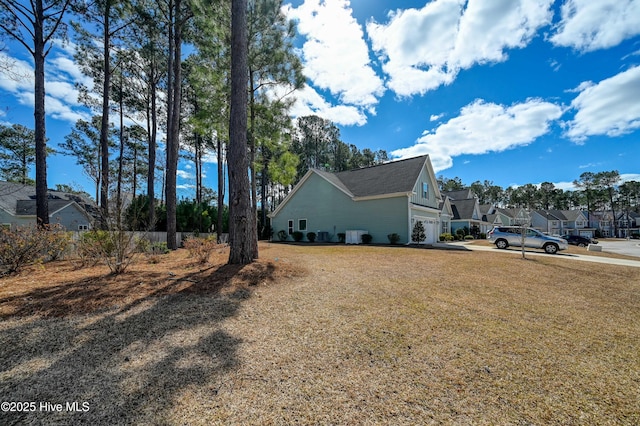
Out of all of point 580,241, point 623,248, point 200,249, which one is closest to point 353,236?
point 200,249

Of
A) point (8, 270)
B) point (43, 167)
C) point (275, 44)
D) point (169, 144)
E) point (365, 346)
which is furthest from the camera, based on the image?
point (169, 144)

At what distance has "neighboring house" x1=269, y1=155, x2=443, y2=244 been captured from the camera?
17.7 m

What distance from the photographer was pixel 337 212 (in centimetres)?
2025

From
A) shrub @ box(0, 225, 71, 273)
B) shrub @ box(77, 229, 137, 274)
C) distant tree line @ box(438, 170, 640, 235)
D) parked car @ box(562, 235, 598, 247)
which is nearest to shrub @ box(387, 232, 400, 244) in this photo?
shrub @ box(77, 229, 137, 274)

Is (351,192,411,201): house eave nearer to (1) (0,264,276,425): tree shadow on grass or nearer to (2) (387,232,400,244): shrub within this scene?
(2) (387,232,400,244): shrub

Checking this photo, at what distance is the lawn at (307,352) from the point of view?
89.1 inches

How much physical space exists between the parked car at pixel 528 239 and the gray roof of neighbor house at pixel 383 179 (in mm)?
6717

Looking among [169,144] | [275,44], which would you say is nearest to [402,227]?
[275,44]

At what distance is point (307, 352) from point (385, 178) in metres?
18.1

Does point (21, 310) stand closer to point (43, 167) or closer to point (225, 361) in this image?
point (225, 361)

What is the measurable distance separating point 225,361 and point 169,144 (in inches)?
496

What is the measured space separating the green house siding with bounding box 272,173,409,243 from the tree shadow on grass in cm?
1436

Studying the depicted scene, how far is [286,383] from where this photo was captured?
259 cm

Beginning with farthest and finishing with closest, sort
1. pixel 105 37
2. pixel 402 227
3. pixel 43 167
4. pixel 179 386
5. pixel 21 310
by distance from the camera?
pixel 402 227 → pixel 105 37 → pixel 43 167 → pixel 21 310 → pixel 179 386
